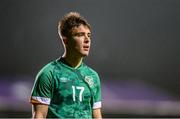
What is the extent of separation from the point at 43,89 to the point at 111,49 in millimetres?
3385

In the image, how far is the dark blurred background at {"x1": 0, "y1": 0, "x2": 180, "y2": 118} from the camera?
5297mm

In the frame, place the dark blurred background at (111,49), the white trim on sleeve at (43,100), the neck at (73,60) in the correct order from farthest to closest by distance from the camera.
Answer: the dark blurred background at (111,49) → the neck at (73,60) → the white trim on sleeve at (43,100)

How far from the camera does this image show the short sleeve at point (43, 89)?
Result: 2025 mm

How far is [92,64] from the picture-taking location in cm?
525

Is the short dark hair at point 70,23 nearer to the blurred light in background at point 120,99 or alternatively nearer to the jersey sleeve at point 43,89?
the jersey sleeve at point 43,89

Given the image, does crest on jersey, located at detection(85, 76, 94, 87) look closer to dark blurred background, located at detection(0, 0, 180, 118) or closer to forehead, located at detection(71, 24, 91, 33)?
Answer: forehead, located at detection(71, 24, 91, 33)

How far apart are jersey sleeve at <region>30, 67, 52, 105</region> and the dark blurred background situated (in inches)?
125

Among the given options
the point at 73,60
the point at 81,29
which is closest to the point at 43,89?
the point at 73,60

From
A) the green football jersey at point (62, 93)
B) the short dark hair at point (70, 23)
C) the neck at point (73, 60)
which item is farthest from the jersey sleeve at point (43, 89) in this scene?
the short dark hair at point (70, 23)

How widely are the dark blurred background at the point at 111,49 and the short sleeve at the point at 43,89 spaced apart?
10.5 feet

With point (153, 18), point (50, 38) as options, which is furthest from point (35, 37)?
point (153, 18)

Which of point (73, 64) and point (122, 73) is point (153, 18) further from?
point (73, 64)

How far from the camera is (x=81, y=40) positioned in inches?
82.8

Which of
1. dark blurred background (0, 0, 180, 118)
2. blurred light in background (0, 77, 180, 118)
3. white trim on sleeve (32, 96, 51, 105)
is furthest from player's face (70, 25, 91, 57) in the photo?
blurred light in background (0, 77, 180, 118)
